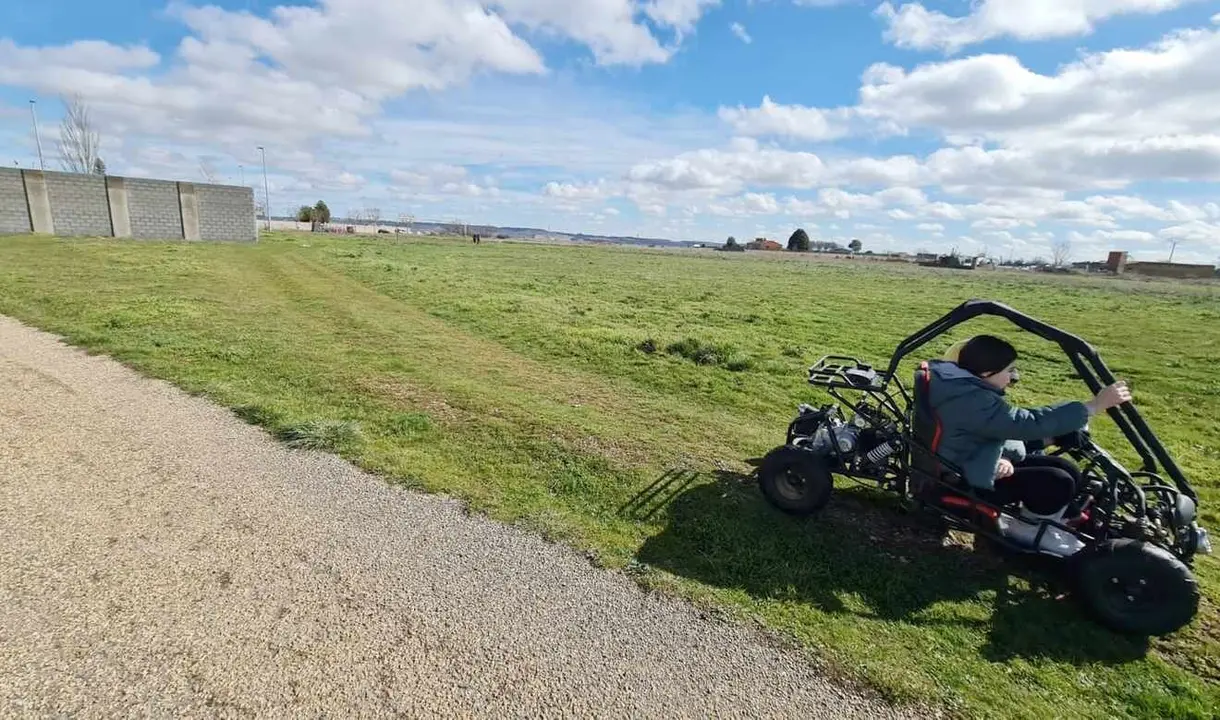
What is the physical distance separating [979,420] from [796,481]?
142cm

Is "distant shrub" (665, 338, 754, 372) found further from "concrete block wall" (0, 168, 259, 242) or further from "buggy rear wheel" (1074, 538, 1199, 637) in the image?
"concrete block wall" (0, 168, 259, 242)

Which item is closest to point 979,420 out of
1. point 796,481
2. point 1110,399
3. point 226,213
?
point 1110,399

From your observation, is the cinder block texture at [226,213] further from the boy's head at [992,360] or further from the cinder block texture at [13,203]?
the boy's head at [992,360]

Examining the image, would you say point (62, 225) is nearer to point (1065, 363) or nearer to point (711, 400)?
point (711, 400)

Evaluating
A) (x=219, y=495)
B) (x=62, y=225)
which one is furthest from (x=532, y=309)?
(x=62, y=225)

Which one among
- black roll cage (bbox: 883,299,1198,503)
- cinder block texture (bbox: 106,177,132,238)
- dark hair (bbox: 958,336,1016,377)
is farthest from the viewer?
cinder block texture (bbox: 106,177,132,238)

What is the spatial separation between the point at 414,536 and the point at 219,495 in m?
1.80

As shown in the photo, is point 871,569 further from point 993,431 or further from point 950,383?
point 950,383

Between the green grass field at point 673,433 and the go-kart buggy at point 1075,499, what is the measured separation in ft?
0.81

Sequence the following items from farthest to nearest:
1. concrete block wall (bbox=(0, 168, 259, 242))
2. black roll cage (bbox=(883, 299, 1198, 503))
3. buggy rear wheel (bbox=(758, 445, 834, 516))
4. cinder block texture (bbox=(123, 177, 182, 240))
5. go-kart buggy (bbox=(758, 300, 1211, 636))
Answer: cinder block texture (bbox=(123, 177, 182, 240))
concrete block wall (bbox=(0, 168, 259, 242))
buggy rear wheel (bbox=(758, 445, 834, 516))
black roll cage (bbox=(883, 299, 1198, 503))
go-kart buggy (bbox=(758, 300, 1211, 636))

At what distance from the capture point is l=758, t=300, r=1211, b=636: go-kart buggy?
11.7 ft

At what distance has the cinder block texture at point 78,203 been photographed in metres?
39.8

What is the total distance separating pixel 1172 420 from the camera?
964 centimetres

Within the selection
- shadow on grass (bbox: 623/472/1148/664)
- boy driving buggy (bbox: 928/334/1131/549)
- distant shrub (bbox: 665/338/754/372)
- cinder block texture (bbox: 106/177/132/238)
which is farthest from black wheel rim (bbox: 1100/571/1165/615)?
cinder block texture (bbox: 106/177/132/238)
